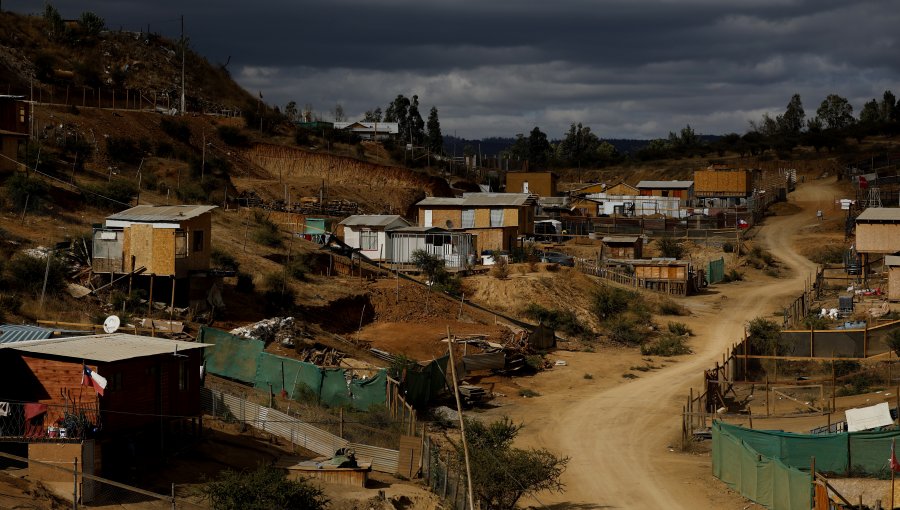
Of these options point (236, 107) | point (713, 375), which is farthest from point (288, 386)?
point (236, 107)

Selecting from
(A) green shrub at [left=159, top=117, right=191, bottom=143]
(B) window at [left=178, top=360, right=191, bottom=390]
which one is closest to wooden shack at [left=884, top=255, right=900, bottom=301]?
(B) window at [left=178, top=360, right=191, bottom=390]

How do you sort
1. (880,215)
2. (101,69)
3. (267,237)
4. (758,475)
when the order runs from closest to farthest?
(758,475) → (267,237) → (880,215) → (101,69)

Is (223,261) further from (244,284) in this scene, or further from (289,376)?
(289,376)

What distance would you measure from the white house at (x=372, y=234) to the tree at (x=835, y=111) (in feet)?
421

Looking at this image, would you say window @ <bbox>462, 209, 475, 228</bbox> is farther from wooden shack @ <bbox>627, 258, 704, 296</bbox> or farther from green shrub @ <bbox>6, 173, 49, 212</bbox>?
green shrub @ <bbox>6, 173, 49, 212</bbox>

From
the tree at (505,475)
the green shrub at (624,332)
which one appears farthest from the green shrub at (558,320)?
the tree at (505,475)

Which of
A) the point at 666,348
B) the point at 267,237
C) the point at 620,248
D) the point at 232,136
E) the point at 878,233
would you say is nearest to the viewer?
the point at 666,348

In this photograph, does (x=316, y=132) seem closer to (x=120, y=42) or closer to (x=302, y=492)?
(x=120, y=42)

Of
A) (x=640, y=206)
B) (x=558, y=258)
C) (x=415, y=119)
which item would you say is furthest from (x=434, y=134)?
(x=558, y=258)

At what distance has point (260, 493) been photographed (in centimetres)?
2161

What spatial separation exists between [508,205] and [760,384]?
119ft

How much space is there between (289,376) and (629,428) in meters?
10.6

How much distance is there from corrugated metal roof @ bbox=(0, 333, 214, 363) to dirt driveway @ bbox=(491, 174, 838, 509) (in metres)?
9.45

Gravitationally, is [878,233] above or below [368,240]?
above
